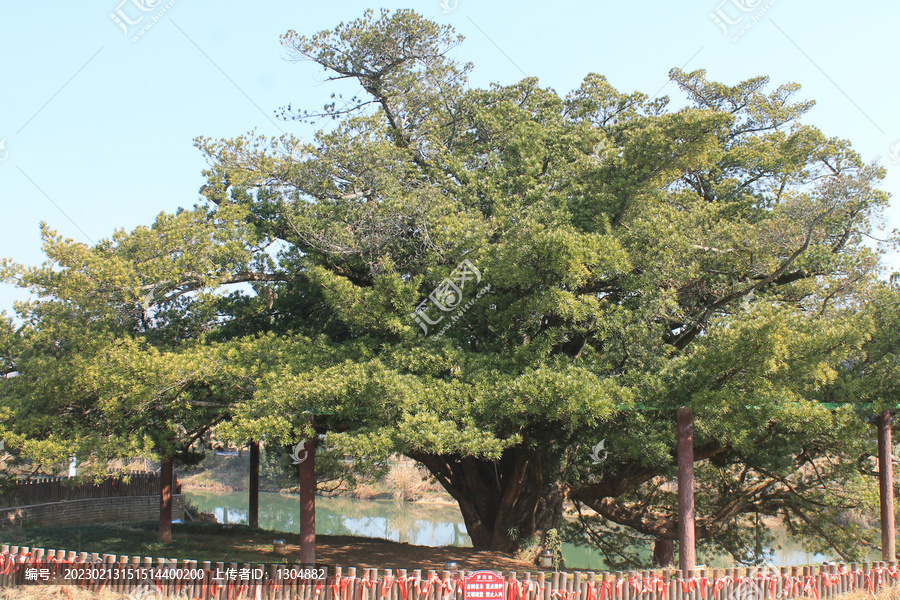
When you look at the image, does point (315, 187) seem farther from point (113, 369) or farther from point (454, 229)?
point (113, 369)

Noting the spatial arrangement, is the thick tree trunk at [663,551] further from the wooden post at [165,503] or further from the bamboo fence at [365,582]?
the wooden post at [165,503]

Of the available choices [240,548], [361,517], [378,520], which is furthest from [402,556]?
[361,517]

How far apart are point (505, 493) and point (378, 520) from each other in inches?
837

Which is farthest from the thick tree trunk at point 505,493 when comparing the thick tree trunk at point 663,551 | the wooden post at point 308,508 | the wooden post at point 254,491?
the wooden post at point 254,491

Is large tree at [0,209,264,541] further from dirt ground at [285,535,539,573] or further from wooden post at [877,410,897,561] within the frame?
wooden post at [877,410,897,561]

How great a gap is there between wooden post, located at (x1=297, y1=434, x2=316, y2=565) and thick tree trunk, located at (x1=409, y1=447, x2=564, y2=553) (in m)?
3.03

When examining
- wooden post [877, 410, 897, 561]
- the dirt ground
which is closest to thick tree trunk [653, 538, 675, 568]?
the dirt ground

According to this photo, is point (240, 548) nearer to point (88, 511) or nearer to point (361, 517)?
point (88, 511)

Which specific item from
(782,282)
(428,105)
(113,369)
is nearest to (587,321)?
(782,282)

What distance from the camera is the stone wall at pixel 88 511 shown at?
17.8 m

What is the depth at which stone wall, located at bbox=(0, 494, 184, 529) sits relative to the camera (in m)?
17.8

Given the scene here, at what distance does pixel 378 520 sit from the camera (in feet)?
115

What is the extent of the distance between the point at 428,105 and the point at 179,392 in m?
8.88

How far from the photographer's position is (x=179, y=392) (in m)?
11.8
